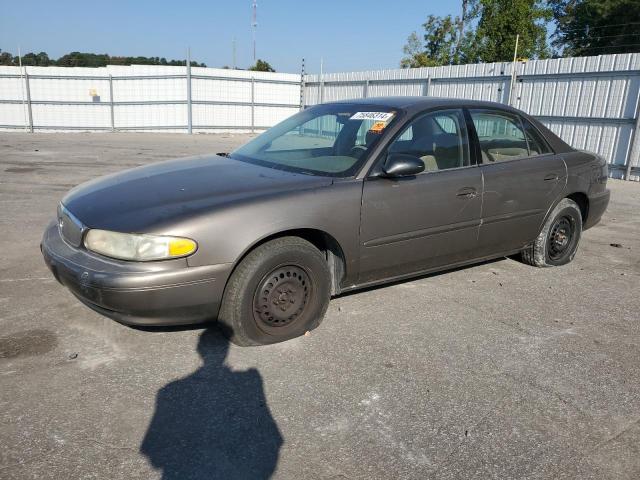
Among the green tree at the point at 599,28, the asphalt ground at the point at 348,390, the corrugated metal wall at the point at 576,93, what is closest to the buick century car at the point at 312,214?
the asphalt ground at the point at 348,390

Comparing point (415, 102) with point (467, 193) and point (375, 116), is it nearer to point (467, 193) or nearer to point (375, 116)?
point (375, 116)

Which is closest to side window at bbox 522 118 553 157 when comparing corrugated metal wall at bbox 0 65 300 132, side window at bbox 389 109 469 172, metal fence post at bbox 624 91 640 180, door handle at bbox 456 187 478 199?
side window at bbox 389 109 469 172

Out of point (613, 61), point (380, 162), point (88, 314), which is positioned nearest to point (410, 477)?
point (380, 162)

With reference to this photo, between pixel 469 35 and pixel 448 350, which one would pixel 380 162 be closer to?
pixel 448 350

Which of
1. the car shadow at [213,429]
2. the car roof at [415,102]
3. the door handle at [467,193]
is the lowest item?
the car shadow at [213,429]

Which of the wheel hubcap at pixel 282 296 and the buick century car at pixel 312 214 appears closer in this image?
the buick century car at pixel 312 214

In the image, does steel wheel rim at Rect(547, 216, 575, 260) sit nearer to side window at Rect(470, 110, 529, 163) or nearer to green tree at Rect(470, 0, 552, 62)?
side window at Rect(470, 110, 529, 163)

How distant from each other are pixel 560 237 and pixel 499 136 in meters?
1.31

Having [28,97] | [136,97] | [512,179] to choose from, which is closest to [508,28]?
[136,97]

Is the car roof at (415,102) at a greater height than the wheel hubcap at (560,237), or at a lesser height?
greater

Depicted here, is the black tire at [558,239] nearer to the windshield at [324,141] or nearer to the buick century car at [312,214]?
the buick century car at [312,214]

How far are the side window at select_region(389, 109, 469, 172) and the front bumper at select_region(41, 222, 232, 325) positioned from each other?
174cm

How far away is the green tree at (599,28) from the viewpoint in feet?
113

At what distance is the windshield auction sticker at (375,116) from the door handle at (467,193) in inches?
31.0
